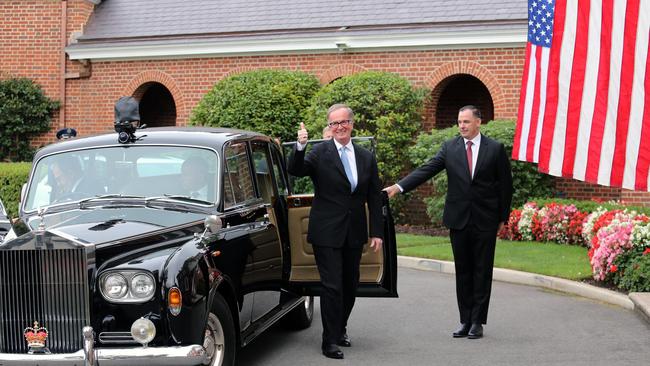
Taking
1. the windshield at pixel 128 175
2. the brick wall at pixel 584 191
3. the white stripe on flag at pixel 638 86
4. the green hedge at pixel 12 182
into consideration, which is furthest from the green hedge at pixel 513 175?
the white stripe on flag at pixel 638 86

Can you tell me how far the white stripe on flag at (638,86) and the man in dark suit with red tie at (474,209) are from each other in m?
2.66

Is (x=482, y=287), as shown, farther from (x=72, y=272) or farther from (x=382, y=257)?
(x=72, y=272)

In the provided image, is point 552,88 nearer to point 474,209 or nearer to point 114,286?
point 474,209

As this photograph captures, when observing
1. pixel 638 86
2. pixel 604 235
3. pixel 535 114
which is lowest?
pixel 604 235

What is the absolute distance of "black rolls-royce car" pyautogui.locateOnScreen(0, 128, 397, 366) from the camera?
574 centimetres

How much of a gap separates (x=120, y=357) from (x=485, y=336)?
13.0 ft

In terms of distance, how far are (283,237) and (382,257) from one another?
85 cm

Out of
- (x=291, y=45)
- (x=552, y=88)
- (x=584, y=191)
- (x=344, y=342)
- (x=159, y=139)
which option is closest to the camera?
(x=552, y=88)

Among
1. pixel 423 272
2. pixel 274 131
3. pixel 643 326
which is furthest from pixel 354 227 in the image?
pixel 274 131

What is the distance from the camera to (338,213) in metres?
7.64

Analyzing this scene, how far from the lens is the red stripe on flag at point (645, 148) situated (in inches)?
220

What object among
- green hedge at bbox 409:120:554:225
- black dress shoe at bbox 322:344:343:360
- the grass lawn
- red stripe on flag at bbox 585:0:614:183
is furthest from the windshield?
green hedge at bbox 409:120:554:225

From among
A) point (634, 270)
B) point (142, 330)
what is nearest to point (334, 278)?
point (142, 330)

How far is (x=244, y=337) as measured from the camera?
6.89 meters
